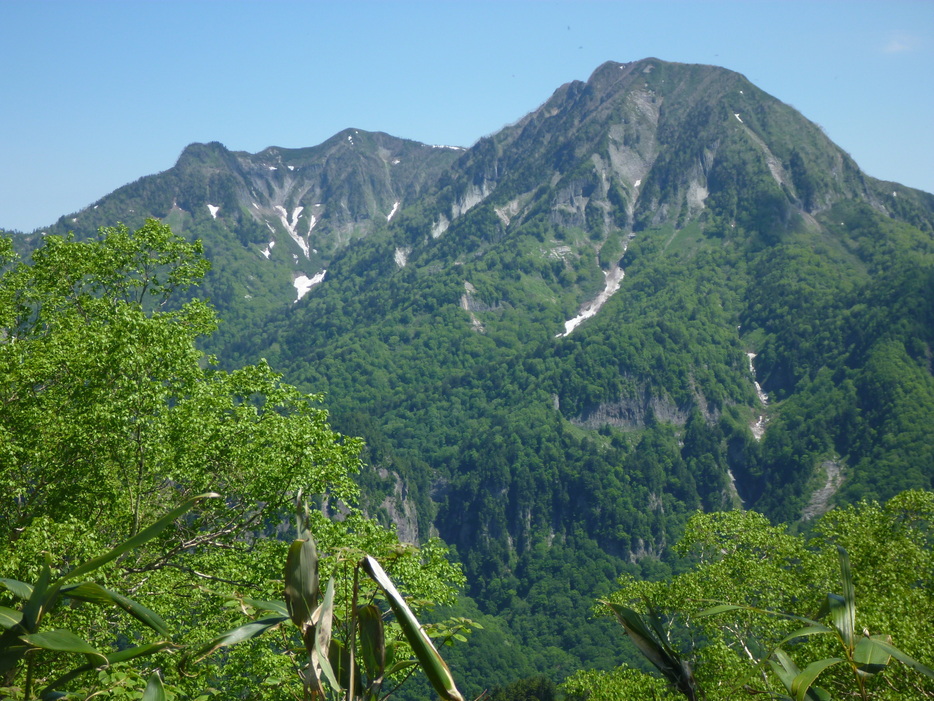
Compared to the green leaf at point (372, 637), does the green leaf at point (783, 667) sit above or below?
below

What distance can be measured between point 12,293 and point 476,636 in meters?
172

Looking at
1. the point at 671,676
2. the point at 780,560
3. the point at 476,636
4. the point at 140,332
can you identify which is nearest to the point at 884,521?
the point at 780,560

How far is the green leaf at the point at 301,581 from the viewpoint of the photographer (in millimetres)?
3051

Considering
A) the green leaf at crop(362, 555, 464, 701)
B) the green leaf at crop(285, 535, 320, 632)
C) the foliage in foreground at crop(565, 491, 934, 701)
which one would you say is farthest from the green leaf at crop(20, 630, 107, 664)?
the foliage in foreground at crop(565, 491, 934, 701)

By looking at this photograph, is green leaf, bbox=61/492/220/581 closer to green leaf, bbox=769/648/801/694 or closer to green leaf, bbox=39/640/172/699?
green leaf, bbox=39/640/172/699

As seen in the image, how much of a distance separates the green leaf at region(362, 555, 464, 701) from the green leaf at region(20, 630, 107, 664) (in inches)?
47.5

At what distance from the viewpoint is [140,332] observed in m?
18.1

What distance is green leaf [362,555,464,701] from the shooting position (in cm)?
263

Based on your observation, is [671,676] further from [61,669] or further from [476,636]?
[476,636]

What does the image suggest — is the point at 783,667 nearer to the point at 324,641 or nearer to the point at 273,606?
the point at 324,641

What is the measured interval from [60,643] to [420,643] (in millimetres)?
1467

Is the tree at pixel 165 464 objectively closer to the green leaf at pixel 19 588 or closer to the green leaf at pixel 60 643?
the green leaf at pixel 60 643

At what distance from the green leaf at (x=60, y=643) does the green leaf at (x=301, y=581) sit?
78 cm

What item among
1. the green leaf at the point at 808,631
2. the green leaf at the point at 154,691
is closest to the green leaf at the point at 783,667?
the green leaf at the point at 808,631
